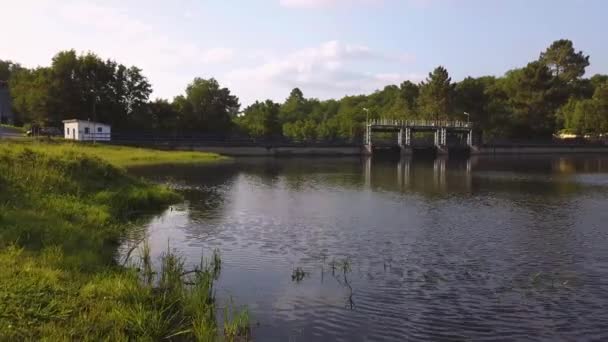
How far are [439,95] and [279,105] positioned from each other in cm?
4309

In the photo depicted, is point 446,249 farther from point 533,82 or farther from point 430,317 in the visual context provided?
point 533,82

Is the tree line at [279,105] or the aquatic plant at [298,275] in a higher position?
the tree line at [279,105]

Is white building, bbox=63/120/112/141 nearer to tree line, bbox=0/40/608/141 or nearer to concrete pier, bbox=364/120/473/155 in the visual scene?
tree line, bbox=0/40/608/141

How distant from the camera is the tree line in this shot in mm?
109750

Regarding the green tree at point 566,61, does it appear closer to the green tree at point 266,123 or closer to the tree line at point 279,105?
the tree line at point 279,105

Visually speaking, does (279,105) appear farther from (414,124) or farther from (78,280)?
(78,280)

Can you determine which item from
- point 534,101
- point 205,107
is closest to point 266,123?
point 205,107

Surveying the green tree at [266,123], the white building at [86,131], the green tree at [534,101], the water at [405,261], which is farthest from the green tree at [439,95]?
the water at [405,261]

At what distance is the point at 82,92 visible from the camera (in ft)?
362

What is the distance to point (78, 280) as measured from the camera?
544 inches

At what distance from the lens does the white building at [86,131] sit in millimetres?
93312

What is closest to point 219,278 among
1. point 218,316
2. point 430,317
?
point 218,316

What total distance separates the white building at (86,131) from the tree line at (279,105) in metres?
11.6

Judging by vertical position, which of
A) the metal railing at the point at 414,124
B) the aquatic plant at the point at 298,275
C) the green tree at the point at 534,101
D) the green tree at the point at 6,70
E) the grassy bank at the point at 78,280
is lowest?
the aquatic plant at the point at 298,275
